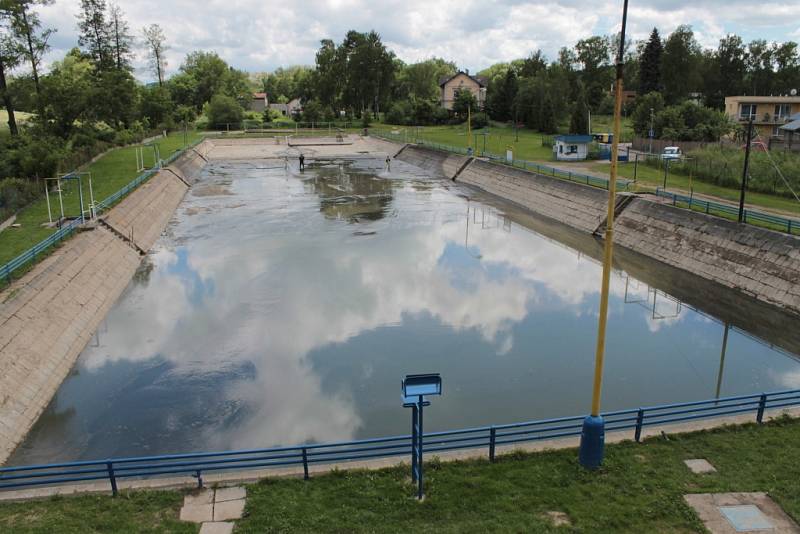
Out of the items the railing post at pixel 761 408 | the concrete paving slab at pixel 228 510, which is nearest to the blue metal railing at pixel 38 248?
the concrete paving slab at pixel 228 510

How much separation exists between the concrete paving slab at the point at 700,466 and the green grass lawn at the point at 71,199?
25238 millimetres

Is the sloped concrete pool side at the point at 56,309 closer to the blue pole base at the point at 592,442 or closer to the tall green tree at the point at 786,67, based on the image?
the blue pole base at the point at 592,442

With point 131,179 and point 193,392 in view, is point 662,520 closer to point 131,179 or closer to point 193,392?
point 193,392

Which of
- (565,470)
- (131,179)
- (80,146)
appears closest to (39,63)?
(80,146)

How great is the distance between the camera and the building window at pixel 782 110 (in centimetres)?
7594

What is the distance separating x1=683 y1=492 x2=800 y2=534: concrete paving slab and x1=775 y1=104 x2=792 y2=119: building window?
78847mm

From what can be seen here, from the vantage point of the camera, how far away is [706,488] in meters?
12.0

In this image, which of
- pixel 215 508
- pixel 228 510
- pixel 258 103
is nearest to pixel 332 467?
pixel 228 510

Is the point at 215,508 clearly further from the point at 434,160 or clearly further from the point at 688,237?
the point at 434,160

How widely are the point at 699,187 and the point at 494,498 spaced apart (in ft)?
122

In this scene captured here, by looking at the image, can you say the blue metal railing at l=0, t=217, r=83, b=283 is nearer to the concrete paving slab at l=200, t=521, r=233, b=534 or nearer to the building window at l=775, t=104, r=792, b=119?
the concrete paving slab at l=200, t=521, r=233, b=534

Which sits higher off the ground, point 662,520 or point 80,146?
point 80,146

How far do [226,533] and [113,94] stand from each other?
169 ft

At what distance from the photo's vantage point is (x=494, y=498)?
1180 cm
